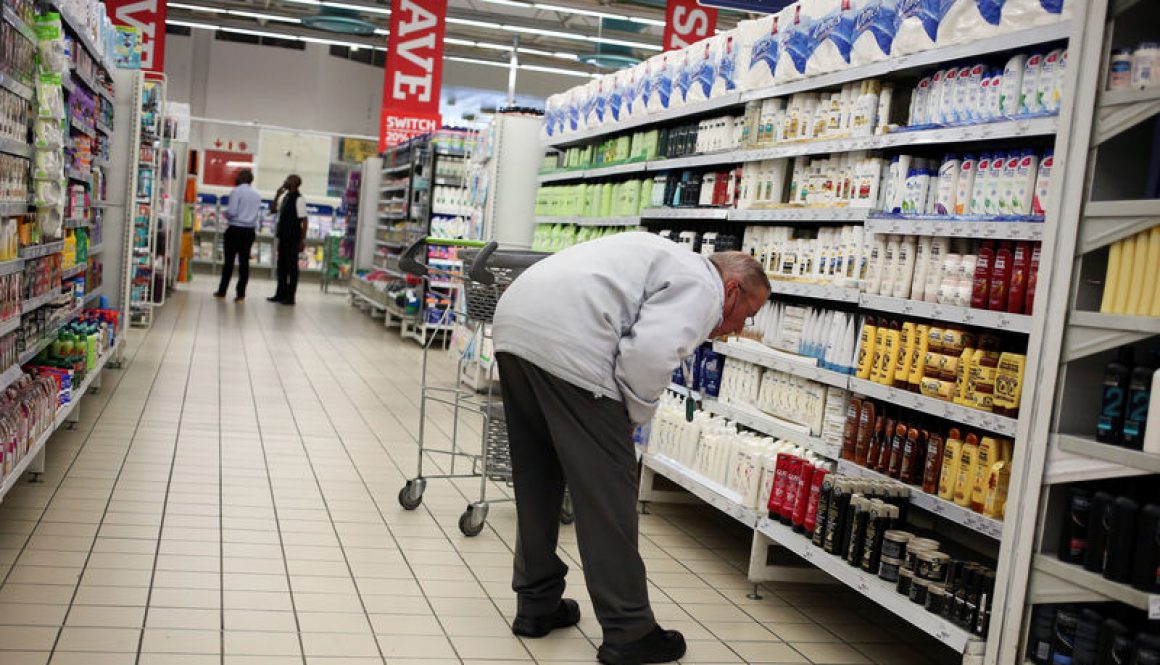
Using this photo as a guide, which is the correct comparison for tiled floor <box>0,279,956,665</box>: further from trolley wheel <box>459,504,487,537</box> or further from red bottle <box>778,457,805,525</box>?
red bottle <box>778,457,805,525</box>

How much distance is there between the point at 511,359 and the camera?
146 inches

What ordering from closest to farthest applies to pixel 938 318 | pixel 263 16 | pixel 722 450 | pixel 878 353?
pixel 938 318
pixel 878 353
pixel 722 450
pixel 263 16

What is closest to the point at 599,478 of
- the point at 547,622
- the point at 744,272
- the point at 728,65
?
the point at 547,622

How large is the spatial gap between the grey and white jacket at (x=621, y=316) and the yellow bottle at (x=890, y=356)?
89 cm

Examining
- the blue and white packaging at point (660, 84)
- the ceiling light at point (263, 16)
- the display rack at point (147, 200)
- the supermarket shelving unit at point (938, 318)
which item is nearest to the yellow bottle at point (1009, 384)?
the supermarket shelving unit at point (938, 318)

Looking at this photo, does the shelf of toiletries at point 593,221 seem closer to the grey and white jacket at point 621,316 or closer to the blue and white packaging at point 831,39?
the blue and white packaging at point 831,39

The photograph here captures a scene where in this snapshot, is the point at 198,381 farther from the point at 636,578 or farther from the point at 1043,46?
the point at 1043,46

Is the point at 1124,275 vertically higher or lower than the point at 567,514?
higher

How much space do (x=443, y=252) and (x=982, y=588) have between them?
8706mm

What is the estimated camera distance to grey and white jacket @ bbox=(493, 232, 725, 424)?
345 centimetres

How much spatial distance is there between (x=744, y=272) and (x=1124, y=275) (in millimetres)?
1109

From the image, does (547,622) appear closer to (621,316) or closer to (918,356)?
(621,316)

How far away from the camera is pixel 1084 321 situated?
318 centimetres

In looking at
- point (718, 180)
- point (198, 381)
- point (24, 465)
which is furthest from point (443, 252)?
point (24, 465)
